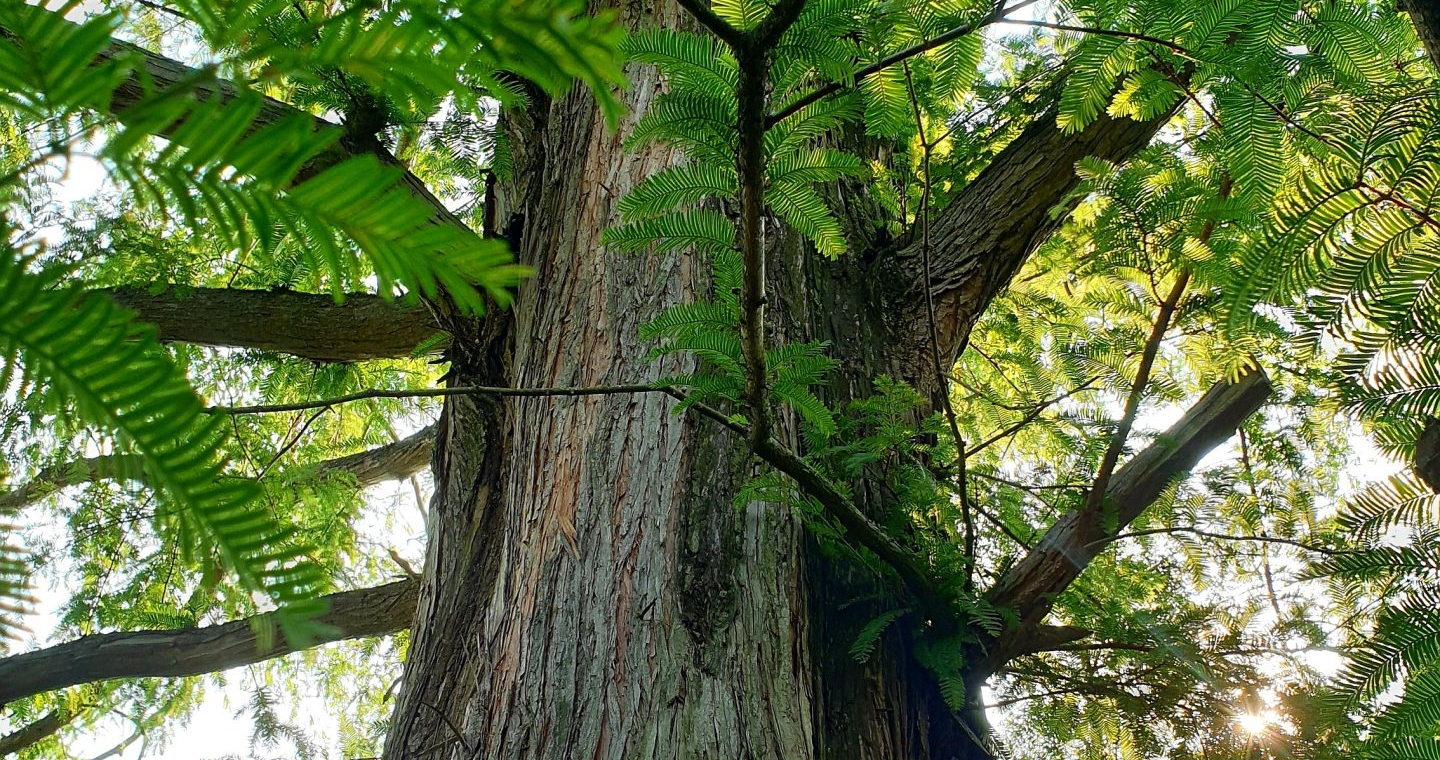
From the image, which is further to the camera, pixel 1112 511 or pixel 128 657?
pixel 128 657

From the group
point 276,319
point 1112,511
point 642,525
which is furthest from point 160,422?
point 276,319

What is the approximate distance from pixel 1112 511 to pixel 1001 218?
3.17 feet

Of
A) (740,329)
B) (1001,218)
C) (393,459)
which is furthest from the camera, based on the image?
(393,459)

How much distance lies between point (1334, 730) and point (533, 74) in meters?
1.80

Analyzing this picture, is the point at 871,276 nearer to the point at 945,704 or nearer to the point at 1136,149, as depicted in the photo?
the point at 1136,149

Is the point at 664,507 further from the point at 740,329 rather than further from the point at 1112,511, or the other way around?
the point at 1112,511

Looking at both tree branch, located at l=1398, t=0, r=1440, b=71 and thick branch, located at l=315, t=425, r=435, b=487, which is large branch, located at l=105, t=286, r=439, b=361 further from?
tree branch, located at l=1398, t=0, r=1440, b=71

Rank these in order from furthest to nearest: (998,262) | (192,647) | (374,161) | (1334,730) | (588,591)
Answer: (192,647) < (998,262) < (588,591) < (1334,730) < (374,161)

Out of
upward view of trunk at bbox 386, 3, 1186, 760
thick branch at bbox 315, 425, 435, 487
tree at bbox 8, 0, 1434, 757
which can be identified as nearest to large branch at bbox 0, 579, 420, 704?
tree at bbox 8, 0, 1434, 757

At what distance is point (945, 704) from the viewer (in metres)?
1.94

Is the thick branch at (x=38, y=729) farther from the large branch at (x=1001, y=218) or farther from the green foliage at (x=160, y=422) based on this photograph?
the green foliage at (x=160, y=422)

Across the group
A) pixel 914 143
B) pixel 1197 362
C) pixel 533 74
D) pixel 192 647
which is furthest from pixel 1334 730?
pixel 192 647

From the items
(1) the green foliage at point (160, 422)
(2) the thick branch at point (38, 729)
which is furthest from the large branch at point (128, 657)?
(1) the green foliage at point (160, 422)

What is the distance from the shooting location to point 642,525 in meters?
A: 1.83
